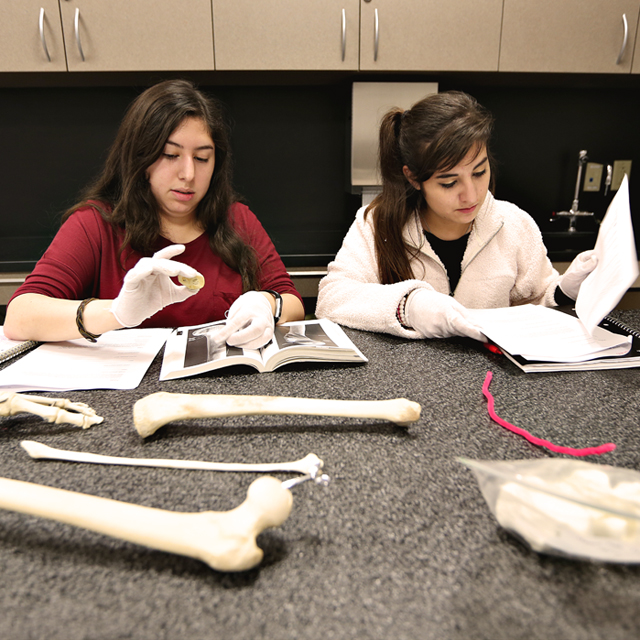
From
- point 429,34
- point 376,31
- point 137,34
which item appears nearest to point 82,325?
point 137,34

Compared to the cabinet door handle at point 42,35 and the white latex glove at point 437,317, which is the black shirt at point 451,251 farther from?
the cabinet door handle at point 42,35

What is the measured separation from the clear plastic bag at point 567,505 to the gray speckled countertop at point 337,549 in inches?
1.4

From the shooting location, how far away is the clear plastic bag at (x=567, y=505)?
397mm

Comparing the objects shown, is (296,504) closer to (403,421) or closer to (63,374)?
(403,421)

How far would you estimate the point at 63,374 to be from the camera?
2.93ft

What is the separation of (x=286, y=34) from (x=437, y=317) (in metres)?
1.66

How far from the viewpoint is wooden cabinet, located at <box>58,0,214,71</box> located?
2.01 meters

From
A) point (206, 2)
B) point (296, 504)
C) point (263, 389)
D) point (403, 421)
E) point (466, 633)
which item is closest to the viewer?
point (466, 633)

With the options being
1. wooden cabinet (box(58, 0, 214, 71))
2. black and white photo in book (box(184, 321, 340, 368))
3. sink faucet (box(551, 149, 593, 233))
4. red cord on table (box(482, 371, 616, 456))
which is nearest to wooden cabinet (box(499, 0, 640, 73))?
sink faucet (box(551, 149, 593, 233))

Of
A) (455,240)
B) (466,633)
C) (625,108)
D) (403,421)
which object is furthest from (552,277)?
(625,108)

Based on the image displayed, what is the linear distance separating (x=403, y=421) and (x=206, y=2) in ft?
6.92

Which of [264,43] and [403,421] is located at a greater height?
[264,43]

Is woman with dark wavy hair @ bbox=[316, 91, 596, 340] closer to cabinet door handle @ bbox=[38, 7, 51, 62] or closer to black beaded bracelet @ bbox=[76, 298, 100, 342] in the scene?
black beaded bracelet @ bbox=[76, 298, 100, 342]

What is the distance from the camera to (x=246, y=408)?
69 cm
